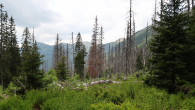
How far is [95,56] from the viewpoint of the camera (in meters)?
28.1

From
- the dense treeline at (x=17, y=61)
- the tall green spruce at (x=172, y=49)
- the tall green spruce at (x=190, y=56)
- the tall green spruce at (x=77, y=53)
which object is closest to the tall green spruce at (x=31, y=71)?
the dense treeline at (x=17, y=61)

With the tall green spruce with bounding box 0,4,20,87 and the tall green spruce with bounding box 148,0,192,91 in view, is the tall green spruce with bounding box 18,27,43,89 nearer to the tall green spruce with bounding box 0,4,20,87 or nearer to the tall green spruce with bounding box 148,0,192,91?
the tall green spruce with bounding box 148,0,192,91

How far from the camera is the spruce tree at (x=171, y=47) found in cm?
650

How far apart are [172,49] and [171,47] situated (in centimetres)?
34

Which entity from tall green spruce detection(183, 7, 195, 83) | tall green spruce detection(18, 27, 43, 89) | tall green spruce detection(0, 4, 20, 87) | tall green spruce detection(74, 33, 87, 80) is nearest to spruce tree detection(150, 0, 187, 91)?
tall green spruce detection(183, 7, 195, 83)

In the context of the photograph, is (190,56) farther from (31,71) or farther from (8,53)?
(8,53)

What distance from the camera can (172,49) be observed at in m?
6.84

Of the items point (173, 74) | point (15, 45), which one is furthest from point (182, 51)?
point (15, 45)

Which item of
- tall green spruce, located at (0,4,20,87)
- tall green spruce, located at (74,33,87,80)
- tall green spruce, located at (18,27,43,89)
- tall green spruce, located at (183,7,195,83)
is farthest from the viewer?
tall green spruce, located at (74,33,87,80)

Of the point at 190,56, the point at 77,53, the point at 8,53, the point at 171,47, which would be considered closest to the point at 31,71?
the point at 171,47

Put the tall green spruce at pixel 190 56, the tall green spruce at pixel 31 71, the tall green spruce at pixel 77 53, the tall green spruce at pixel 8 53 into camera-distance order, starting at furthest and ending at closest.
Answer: the tall green spruce at pixel 77 53
the tall green spruce at pixel 8 53
the tall green spruce at pixel 31 71
the tall green spruce at pixel 190 56

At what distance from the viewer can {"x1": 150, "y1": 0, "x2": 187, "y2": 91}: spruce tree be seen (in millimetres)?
6500

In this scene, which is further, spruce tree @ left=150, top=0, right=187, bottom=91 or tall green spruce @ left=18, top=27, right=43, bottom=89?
tall green spruce @ left=18, top=27, right=43, bottom=89

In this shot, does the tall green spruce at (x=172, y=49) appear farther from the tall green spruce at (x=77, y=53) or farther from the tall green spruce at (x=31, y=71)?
the tall green spruce at (x=77, y=53)
